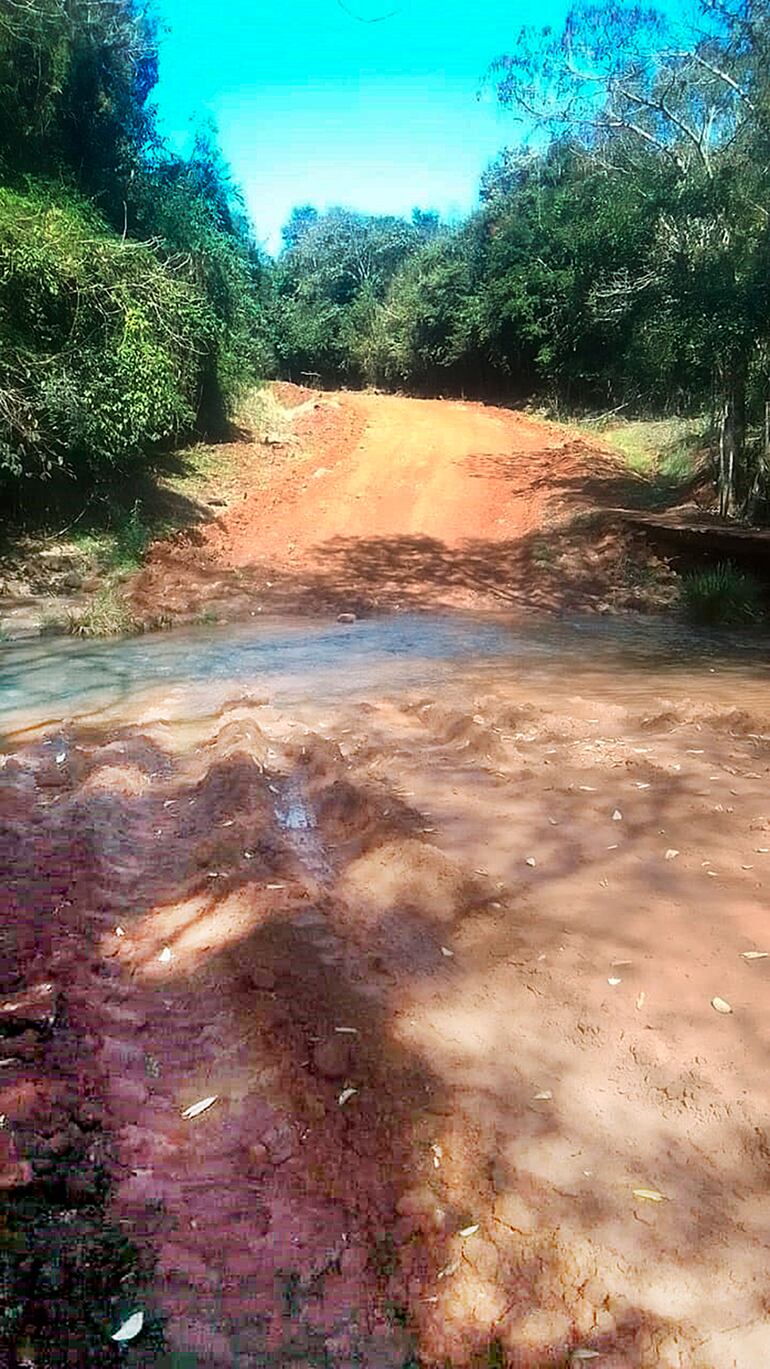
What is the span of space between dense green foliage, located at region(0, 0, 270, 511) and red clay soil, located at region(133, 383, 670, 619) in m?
1.87

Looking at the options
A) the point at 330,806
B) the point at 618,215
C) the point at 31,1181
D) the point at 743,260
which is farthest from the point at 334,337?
the point at 31,1181

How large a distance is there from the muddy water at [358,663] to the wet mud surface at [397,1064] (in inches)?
82.7

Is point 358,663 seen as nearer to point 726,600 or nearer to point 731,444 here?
point 726,600

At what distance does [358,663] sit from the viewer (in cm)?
792

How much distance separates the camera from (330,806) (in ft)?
13.9

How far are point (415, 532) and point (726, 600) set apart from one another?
222 inches

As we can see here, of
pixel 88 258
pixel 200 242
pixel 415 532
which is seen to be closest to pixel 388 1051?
pixel 88 258

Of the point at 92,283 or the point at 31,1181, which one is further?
the point at 92,283

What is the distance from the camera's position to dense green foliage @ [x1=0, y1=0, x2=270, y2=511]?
1012 cm

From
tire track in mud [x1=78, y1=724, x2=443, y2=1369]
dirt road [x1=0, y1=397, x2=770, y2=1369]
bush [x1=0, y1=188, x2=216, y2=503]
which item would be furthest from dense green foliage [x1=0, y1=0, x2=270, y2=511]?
tire track in mud [x1=78, y1=724, x2=443, y2=1369]

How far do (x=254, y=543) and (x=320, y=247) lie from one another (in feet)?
111

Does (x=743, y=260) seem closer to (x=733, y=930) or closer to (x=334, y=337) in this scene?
(x=733, y=930)

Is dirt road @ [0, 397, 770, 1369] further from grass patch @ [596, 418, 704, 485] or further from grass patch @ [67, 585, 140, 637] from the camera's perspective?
grass patch @ [596, 418, 704, 485]

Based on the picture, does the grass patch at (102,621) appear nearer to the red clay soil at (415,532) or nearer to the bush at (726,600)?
the red clay soil at (415,532)
